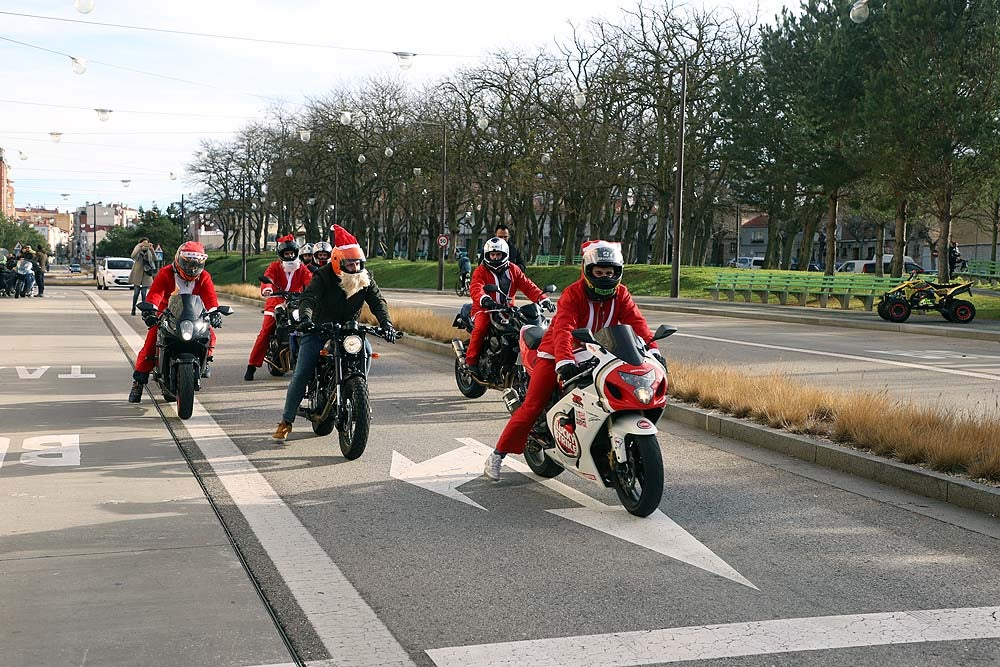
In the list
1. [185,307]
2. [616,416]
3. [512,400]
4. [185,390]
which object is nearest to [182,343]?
[185,307]

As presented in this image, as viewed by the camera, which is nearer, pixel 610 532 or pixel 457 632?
pixel 457 632

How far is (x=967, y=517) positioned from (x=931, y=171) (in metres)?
27.1

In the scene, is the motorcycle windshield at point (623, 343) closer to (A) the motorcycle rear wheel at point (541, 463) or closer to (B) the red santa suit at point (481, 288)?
(A) the motorcycle rear wheel at point (541, 463)

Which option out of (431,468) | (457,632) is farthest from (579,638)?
(431,468)

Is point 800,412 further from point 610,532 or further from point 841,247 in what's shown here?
point 841,247

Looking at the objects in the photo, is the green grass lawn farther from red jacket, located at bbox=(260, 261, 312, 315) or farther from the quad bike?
red jacket, located at bbox=(260, 261, 312, 315)

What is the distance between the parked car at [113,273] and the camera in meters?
52.6

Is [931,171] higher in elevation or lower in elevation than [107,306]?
higher

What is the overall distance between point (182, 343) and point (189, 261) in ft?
2.56

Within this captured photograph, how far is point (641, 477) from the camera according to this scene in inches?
248

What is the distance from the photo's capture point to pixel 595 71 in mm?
47375

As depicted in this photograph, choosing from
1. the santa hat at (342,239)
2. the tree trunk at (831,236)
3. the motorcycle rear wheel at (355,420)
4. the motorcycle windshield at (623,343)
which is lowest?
the motorcycle rear wheel at (355,420)

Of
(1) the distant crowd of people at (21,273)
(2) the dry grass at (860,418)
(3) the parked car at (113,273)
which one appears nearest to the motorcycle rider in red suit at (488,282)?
(2) the dry grass at (860,418)

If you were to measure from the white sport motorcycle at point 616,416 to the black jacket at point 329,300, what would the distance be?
8.14 ft
